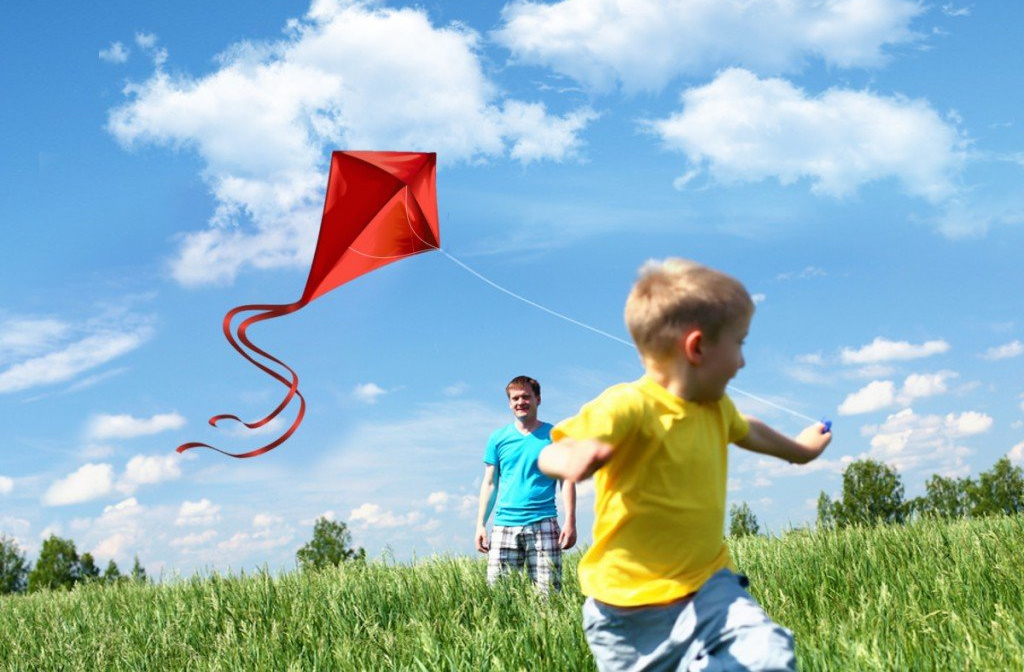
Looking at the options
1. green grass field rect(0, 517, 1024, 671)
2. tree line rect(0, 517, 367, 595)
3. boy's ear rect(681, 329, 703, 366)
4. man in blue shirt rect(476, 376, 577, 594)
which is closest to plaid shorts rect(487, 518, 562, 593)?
man in blue shirt rect(476, 376, 577, 594)

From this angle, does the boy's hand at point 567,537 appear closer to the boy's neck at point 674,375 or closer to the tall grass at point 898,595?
the tall grass at point 898,595

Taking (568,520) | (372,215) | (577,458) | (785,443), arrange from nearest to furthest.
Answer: (577,458)
(785,443)
(568,520)
(372,215)

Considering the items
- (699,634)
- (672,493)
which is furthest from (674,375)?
(699,634)

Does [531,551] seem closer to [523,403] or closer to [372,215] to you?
[523,403]

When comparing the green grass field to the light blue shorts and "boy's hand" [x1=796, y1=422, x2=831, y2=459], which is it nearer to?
"boy's hand" [x1=796, y1=422, x2=831, y2=459]

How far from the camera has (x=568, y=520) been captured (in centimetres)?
660

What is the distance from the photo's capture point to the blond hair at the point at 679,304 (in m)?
2.54

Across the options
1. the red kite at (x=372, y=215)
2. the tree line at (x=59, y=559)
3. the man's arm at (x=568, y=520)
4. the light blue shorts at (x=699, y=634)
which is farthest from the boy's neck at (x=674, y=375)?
the tree line at (x=59, y=559)

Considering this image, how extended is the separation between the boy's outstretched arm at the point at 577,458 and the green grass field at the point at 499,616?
6.14 feet

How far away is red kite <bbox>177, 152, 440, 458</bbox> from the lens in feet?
24.0

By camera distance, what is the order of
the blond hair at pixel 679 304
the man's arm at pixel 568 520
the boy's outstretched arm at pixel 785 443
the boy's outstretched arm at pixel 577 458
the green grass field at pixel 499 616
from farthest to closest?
the man's arm at pixel 568 520
the green grass field at pixel 499 616
the boy's outstretched arm at pixel 785 443
the blond hair at pixel 679 304
the boy's outstretched arm at pixel 577 458

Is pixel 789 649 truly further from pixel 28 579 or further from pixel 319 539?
pixel 28 579

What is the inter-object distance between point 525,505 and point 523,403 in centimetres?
76

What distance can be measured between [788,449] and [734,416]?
290 mm
